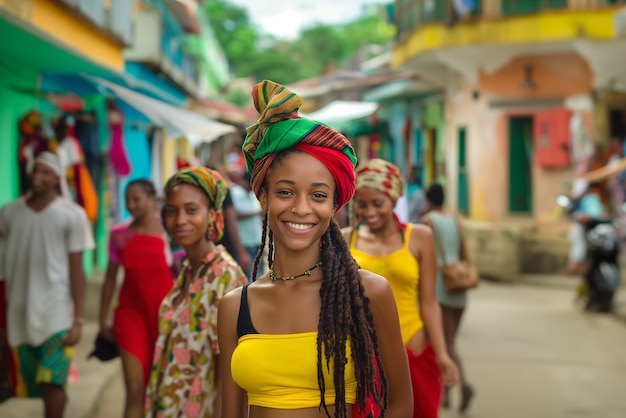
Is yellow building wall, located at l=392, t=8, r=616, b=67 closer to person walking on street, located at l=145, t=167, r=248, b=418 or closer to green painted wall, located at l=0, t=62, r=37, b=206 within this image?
green painted wall, located at l=0, t=62, r=37, b=206

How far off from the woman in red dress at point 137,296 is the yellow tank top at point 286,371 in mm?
2019

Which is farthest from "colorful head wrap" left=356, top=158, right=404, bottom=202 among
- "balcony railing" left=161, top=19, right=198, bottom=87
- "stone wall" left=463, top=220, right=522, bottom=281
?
"balcony railing" left=161, top=19, right=198, bottom=87

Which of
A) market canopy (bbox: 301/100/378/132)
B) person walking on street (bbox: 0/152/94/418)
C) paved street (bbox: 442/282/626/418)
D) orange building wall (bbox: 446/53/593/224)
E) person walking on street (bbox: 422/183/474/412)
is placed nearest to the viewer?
person walking on street (bbox: 0/152/94/418)

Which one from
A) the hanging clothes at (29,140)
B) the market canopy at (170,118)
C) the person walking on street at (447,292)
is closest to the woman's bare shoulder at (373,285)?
the person walking on street at (447,292)

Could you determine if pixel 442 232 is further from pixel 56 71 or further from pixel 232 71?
pixel 232 71

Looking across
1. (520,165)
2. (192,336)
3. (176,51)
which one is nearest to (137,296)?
(192,336)

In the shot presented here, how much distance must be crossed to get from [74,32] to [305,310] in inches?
300

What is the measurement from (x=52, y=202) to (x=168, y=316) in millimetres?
1985

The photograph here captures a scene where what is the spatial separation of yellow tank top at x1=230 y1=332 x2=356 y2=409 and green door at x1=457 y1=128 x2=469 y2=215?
1560cm

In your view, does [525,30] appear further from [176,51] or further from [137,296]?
[176,51]

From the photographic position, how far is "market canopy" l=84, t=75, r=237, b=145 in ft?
27.5

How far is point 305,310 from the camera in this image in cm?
261

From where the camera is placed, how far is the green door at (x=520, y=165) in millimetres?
17281

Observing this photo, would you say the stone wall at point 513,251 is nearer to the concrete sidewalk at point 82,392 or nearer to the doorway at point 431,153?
the doorway at point 431,153
